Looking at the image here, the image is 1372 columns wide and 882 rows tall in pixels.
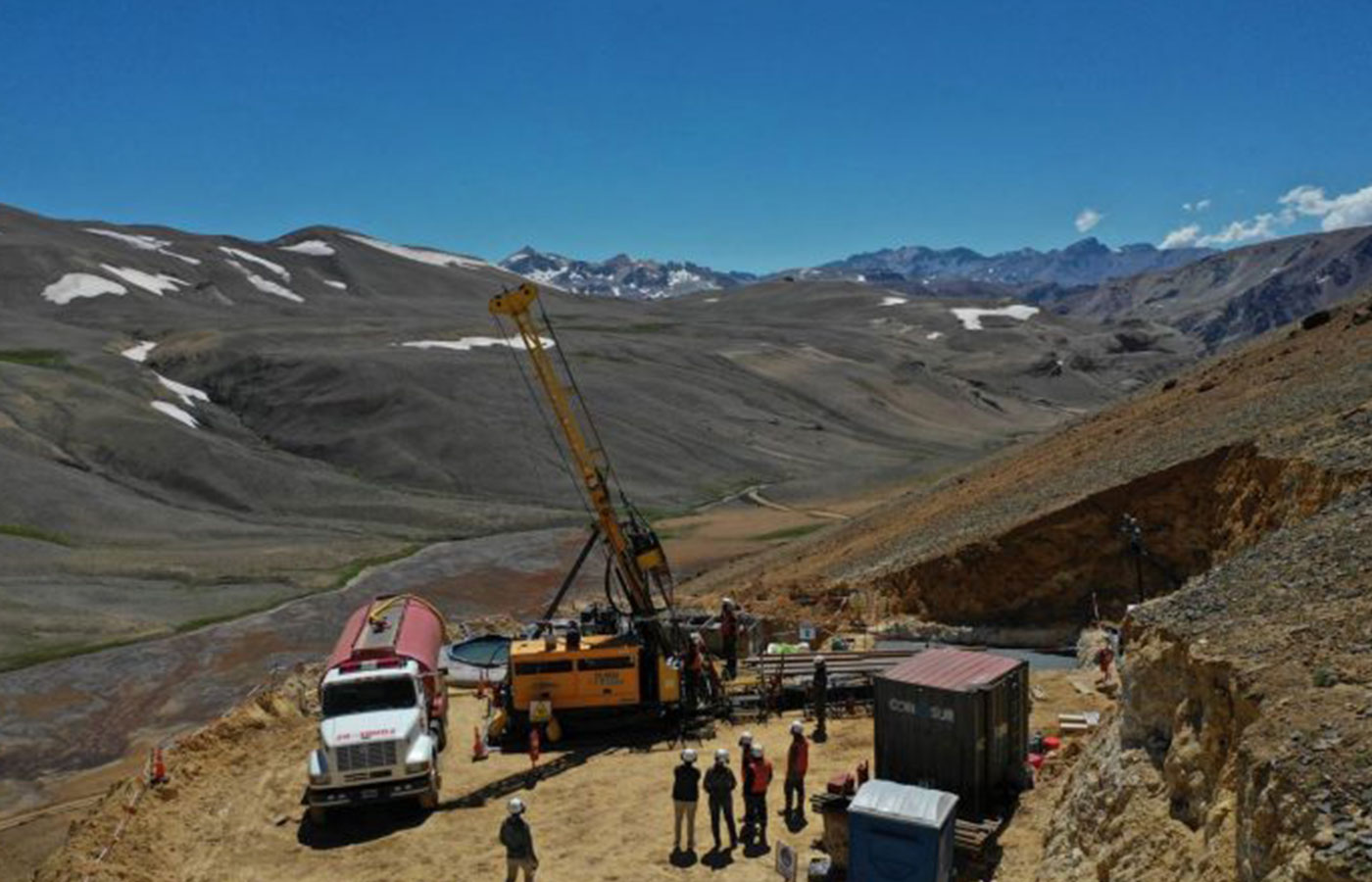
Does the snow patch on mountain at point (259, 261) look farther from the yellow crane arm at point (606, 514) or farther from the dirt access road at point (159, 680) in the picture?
the yellow crane arm at point (606, 514)

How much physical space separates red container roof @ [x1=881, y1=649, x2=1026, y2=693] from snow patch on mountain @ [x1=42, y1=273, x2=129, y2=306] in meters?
115

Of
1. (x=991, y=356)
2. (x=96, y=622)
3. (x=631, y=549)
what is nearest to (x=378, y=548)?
(x=96, y=622)

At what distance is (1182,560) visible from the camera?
79.4ft

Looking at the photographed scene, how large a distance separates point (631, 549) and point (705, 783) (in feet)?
26.6

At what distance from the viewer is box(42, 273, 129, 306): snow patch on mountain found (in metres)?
111

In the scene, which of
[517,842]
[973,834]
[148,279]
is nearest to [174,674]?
[517,842]

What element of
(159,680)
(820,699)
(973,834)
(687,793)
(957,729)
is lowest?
(159,680)

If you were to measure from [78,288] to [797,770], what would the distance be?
11910cm

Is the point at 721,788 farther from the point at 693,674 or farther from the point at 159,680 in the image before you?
the point at 159,680

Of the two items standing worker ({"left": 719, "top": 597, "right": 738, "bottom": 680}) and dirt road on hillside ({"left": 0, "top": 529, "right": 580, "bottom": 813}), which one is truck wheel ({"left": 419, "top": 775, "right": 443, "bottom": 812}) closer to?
standing worker ({"left": 719, "top": 597, "right": 738, "bottom": 680})

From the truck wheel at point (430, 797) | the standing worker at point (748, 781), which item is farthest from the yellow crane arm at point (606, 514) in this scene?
the standing worker at point (748, 781)

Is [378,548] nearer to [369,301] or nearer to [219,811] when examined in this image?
[219,811]

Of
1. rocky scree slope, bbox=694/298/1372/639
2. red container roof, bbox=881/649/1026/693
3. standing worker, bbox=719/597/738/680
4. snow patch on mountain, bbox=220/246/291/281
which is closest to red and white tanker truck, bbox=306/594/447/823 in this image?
standing worker, bbox=719/597/738/680

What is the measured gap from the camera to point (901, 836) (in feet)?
37.3
